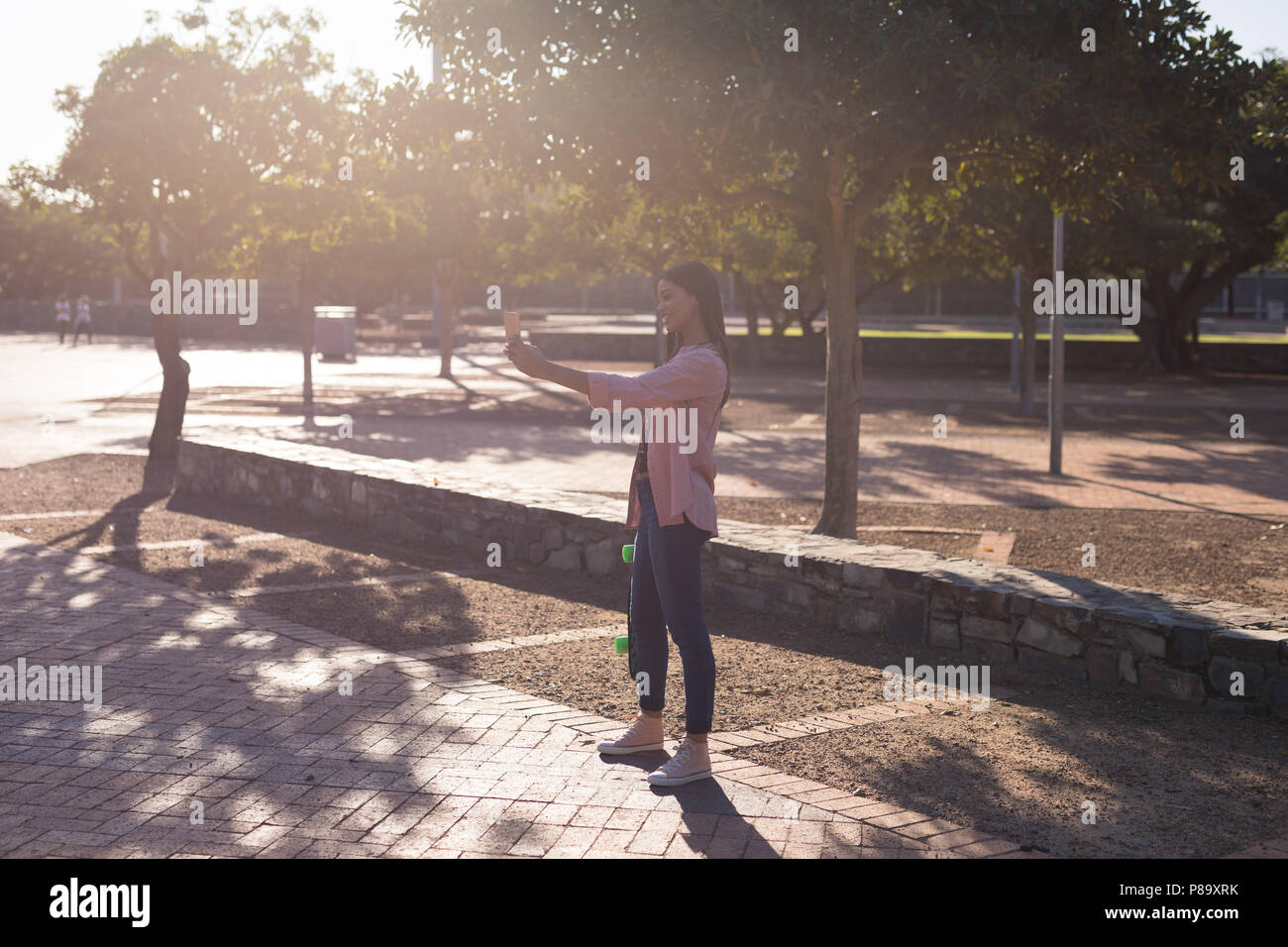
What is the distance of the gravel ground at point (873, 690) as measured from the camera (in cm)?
465

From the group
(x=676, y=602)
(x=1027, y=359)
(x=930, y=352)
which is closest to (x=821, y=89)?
(x=676, y=602)

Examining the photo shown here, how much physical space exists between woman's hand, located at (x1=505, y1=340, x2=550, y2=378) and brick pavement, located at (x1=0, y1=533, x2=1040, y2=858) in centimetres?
151

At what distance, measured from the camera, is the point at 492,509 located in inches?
385

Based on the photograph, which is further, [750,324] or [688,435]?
[750,324]

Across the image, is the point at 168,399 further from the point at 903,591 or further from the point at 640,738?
the point at 640,738

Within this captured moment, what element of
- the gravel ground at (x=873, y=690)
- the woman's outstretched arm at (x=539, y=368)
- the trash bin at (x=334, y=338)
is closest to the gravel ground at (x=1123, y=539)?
the gravel ground at (x=873, y=690)

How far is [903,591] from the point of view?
705cm

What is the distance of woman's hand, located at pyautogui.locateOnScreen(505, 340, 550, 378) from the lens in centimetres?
432

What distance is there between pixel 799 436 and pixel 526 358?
14465 mm

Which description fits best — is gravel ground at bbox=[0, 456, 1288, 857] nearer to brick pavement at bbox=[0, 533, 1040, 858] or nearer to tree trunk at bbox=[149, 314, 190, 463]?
brick pavement at bbox=[0, 533, 1040, 858]

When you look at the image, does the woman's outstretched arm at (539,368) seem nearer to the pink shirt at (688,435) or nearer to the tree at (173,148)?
the pink shirt at (688,435)

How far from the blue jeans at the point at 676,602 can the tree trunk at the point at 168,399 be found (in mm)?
11311
